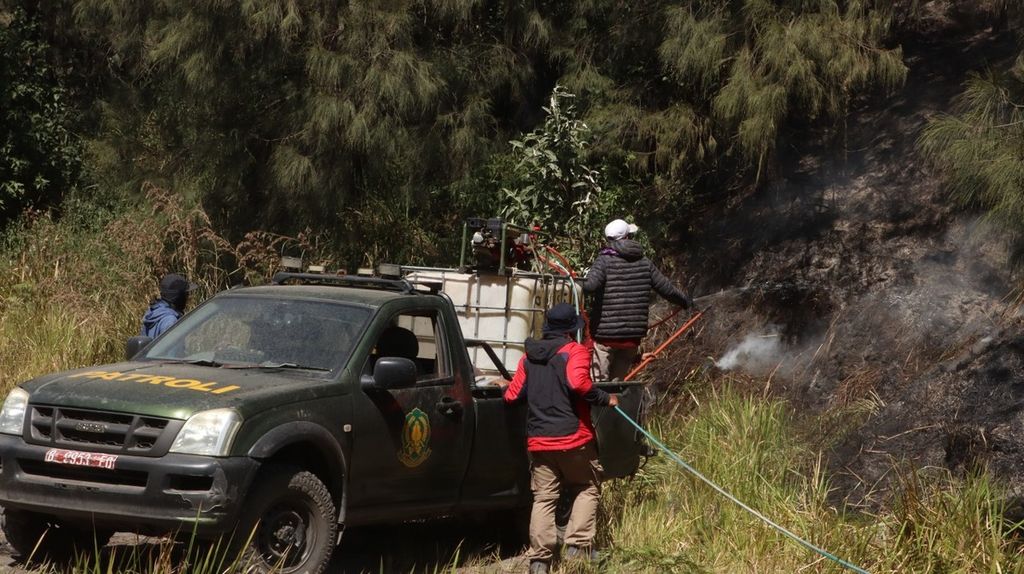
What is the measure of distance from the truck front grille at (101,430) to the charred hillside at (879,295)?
16.2 ft

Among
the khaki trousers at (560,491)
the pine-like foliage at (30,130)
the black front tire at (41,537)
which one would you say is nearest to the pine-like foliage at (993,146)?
the khaki trousers at (560,491)

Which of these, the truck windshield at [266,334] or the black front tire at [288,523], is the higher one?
the truck windshield at [266,334]

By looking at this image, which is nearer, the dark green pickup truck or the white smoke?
the dark green pickup truck

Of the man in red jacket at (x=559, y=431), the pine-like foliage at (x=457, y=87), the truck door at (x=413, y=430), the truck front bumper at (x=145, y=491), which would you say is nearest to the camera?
the truck front bumper at (x=145, y=491)

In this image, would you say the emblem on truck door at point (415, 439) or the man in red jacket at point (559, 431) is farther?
the man in red jacket at point (559, 431)

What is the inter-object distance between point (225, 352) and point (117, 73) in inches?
603

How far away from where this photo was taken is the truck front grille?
611 centimetres

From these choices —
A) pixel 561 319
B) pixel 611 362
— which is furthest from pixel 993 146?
pixel 611 362

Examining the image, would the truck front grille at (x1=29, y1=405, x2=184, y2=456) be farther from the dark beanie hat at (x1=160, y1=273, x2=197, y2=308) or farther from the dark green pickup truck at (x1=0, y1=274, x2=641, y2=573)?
the dark beanie hat at (x1=160, y1=273, x2=197, y2=308)

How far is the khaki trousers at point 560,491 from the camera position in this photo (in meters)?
7.46

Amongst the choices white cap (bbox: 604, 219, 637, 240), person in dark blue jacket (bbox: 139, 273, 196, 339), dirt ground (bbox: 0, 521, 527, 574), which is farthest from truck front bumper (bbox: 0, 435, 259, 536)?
white cap (bbox: 604, 219, 637, 240)

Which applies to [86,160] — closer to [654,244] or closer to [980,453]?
[654,244]

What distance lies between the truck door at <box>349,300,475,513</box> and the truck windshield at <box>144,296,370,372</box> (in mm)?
204

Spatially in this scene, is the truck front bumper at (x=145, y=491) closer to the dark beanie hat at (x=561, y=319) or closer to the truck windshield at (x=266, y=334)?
the truck windshield at (x=266, y=334)
